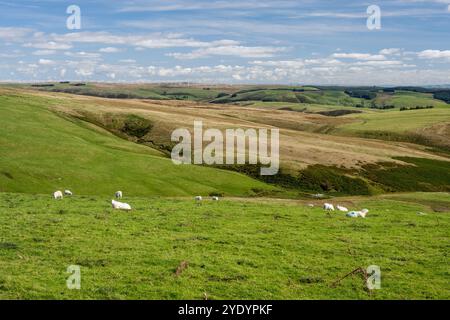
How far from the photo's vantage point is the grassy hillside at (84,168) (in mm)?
58812

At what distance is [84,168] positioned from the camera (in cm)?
6512

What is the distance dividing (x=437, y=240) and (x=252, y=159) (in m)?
66.3

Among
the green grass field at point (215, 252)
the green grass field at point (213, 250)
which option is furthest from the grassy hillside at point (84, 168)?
the green grass field at point (215, 252)

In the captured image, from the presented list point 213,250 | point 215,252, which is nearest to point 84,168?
point 213,250

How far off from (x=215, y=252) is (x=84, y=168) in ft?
153

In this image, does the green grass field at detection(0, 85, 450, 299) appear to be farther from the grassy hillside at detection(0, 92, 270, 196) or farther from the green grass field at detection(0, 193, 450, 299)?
the grassy hillside at detection(0, 92, 270, 196)

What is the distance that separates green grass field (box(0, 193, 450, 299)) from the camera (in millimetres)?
18109

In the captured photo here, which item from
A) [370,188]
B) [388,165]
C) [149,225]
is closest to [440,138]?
[388,165]

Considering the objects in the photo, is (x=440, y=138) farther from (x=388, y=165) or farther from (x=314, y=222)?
(x=314, y=222)

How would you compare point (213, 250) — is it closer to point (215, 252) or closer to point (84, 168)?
point (215, 252)

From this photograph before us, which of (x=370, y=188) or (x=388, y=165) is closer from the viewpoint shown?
(x=370, y=188)

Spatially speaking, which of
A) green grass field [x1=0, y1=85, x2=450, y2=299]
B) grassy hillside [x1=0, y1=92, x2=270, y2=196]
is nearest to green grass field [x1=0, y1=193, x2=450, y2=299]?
green grass field [x1=0, y1=85, x2=450, y2=299]

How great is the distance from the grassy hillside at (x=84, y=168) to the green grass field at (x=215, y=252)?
2413cm
